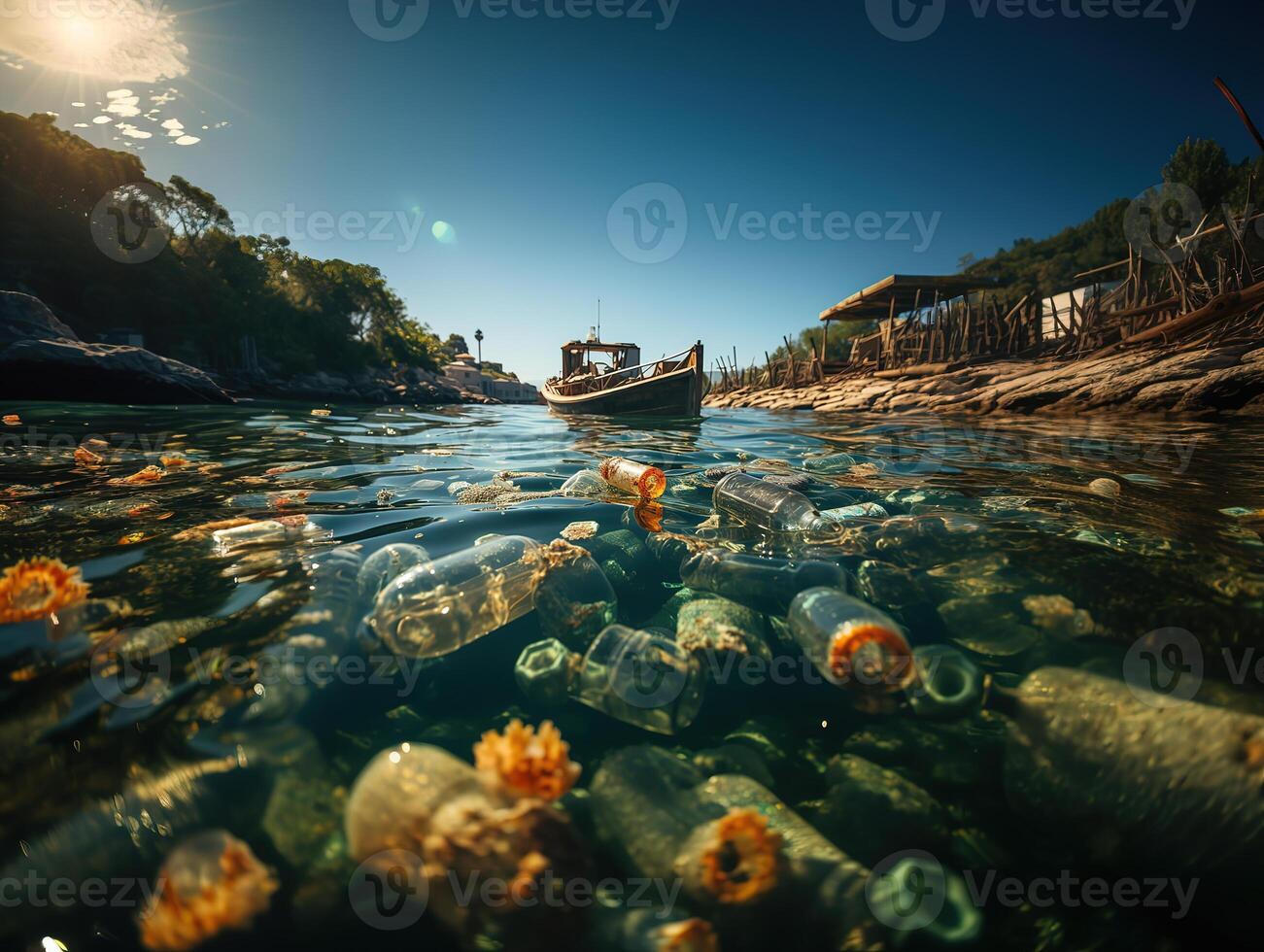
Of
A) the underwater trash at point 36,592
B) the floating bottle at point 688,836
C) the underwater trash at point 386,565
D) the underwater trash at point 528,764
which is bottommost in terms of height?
the floating bottle at point 688,836

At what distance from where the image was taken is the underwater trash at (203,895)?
79 cm

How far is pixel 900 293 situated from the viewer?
59.2 ft

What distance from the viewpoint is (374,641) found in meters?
1.38

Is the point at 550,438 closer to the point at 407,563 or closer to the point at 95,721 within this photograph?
the point at 407,563

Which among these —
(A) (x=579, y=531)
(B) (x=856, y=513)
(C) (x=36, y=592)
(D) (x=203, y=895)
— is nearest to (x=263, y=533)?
(C) (x=36, y=592)

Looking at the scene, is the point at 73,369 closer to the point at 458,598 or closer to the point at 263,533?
the point at 263,533

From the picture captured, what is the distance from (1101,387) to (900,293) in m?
10.5

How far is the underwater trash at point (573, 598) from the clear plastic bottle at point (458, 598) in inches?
2.2

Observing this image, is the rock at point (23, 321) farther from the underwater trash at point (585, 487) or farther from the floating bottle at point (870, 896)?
the floating bottle at point (870, 896)

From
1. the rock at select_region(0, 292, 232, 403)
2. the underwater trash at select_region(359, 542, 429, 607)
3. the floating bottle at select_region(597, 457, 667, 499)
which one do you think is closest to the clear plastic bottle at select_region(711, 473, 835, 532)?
the floating bottle at select_region(597, 457, 667, 499)

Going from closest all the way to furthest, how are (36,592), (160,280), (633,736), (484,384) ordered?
(633,736) → (36,592) → (160,280) → (484,384)

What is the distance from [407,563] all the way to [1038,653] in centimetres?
225

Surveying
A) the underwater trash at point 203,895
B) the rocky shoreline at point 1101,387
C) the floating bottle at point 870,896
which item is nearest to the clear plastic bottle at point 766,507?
the floating bottle at point 870,896

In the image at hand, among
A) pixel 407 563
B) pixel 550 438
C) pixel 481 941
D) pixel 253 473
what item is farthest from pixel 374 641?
pixel 550 438
